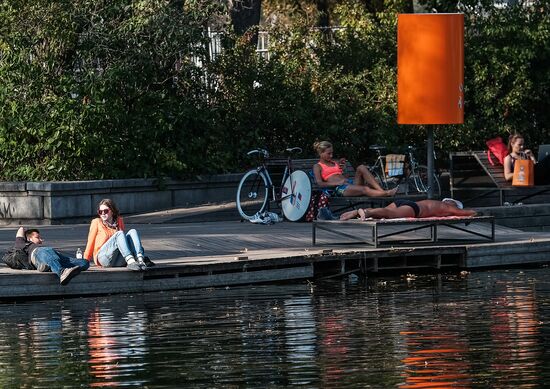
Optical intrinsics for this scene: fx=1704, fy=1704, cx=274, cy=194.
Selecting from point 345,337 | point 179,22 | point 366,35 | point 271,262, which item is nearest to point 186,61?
point 179,22

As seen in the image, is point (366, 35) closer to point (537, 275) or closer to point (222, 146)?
point (222, 146)

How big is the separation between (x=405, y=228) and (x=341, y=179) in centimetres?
110

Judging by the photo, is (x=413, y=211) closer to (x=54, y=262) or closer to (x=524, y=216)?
(x=524, y=216)

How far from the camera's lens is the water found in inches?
508

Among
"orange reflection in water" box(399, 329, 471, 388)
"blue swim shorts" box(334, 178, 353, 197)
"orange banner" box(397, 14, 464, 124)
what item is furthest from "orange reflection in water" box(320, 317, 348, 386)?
"orange banner" box(397, 14, 464, 124)

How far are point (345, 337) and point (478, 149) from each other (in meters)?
15.2

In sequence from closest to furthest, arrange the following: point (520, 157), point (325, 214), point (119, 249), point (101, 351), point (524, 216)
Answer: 1. point (101, 351)
2. point (119, 249)
3. point (325, 214)
4. point (524, 216)
5. point (520, 157)

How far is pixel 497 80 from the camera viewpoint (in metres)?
29.6

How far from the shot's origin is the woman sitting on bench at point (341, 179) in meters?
22.6

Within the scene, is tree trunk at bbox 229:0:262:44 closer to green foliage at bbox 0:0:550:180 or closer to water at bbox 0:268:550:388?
green foliage at bbox 0:0:550:180

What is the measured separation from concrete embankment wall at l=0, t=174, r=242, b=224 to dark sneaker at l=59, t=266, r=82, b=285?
265 inches

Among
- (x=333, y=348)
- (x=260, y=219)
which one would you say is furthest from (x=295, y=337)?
(x=260, y=219)

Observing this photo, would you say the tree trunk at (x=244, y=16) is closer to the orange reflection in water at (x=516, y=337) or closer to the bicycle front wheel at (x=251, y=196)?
the bicycle front wheel at (x=251, y=196)

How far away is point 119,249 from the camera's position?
1814 cm
